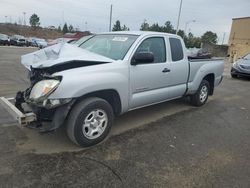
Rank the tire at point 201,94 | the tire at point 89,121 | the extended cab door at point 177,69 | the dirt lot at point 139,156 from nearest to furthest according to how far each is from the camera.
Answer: the dirt lot at point 139,156 < the tire at point 89,121 < the extended cab door at point 177,69 < the tire at point 201,94

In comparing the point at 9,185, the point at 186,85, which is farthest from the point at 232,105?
the point at 9,185

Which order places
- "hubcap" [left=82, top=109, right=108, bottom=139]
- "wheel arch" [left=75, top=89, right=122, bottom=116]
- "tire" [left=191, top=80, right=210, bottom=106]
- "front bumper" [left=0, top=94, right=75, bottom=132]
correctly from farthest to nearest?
"tire" [left=191, top=80, right=210, bottom=106] < "wheel arch" [left=75, top=89, right=122, bottom=116] < "hubcap" [left=82, top=109, right=108, bottom=139] < "front bumper" [left=0, top=94, right=75, bottom=132]

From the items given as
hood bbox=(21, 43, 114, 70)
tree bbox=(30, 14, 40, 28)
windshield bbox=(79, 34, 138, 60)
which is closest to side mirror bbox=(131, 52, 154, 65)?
windshield bbox=(79, 34, 138, 60)

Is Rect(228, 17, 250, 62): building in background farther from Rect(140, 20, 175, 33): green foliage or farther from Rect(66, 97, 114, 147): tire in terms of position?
Answer: Rect(66, 97, 114, 147): tire

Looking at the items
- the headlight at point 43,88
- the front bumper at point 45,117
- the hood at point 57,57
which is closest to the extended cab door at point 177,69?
the hood at point 57,57

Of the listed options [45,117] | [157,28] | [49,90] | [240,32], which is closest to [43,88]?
[49,90]

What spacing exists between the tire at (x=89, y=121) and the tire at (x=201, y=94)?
10.7 ft

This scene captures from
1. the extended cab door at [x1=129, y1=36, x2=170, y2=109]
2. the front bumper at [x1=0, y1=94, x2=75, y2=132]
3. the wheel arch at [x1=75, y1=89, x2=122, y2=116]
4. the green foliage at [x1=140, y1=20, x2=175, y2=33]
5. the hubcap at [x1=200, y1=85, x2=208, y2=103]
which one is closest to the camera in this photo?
the front bumper at [x1=0, y1=94, x2=75, y2=132]

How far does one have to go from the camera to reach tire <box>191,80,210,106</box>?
274 inches

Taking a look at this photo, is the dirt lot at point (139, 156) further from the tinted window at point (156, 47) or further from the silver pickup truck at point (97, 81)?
the tinted window at point (156, 47)

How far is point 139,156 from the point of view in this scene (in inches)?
158

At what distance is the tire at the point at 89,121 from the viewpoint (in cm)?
391

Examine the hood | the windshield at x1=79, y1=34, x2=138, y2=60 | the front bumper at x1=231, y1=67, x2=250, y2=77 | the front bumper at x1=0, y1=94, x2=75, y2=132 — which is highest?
the windshield at x1=79, y1=34, x2=138, y2=60

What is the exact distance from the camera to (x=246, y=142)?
16.0 ft
